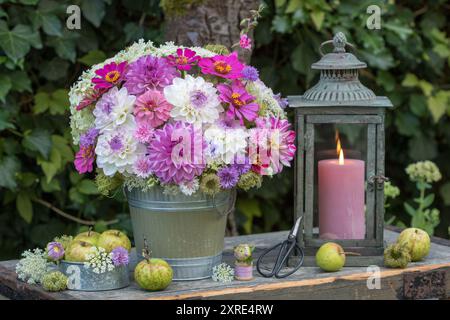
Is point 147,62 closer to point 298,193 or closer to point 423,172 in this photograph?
point 298,193

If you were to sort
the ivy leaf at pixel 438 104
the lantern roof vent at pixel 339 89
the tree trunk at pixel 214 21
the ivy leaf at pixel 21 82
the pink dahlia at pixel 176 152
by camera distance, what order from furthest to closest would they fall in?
the ivy leaf at pixel 438 104, the ivy leaf at pixel 21 82, the tree trunk at pixel 214 21, the lantern roof vent at pixel 339 89, the pink dahlia at pixel 176 152

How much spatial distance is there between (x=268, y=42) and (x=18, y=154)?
39.3 inches

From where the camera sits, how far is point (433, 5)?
3.89 m

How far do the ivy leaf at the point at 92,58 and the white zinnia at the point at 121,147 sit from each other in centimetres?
111

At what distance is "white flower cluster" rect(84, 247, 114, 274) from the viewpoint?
219 centimetres

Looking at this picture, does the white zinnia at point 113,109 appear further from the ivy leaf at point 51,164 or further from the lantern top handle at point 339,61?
the ivy leaf at point 51,164

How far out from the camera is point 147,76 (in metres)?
2.22

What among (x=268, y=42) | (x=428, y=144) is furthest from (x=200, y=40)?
(x=428, y=144)

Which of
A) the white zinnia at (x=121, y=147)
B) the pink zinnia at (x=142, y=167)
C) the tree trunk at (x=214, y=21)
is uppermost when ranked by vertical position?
the tree trunk at (x=214, y=21)

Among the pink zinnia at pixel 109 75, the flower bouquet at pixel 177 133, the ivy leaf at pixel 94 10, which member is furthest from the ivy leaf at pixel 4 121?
the pink zinnia at pixel 109 75

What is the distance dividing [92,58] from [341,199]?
1236 mm

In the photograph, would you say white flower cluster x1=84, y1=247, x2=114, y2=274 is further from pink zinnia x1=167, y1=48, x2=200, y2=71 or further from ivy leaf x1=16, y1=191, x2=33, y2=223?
ivy leaf x1=16, y1=191, x2=33, y2=223

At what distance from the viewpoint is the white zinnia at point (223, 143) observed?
2195 millimetres

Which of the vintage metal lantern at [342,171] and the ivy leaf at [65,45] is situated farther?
the ivy leaf at [65,45]
